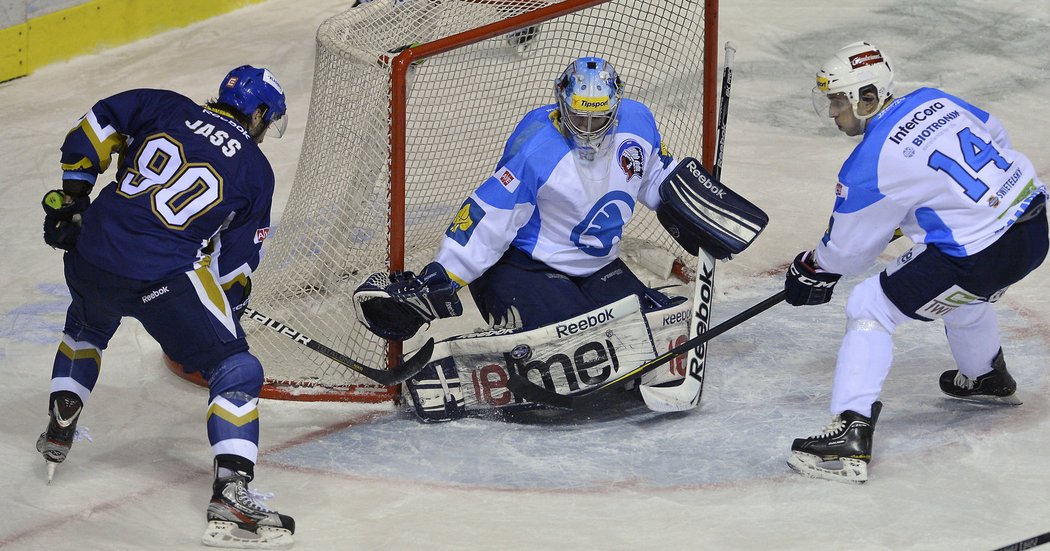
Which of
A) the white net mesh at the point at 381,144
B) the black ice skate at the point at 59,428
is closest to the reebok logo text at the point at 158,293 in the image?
the black ice skate at the point at 59,428

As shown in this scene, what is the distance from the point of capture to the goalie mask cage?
4172 mm

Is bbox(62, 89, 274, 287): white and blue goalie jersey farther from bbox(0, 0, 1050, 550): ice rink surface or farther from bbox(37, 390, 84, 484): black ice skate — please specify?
bbox(0, 0, 1050, 550): ice rink surface

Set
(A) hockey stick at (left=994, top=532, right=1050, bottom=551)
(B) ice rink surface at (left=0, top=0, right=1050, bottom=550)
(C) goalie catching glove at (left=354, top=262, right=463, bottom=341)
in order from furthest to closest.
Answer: (C) goalie catching glove at (left=354, top=262, right=463, bottom=341) → (B) ice rink surface at (left=0, top=0, right=1050, bottom=550) → (A) hockey stick at (left=994, top=532, right=1050, bottom=551)

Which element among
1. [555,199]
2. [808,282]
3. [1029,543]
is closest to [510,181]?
[555,199]

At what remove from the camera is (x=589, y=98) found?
13.0 feet

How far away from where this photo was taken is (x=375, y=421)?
4.16 meters

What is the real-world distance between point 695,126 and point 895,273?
1666mm

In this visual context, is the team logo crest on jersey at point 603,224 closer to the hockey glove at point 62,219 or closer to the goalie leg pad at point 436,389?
the goalie leg pad at point 436,389

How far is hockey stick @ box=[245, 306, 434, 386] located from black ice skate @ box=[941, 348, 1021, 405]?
61.5 inches

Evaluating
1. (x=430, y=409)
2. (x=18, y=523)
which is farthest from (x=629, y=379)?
(x=18, y=523)

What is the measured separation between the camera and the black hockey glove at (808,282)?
12.9 ft

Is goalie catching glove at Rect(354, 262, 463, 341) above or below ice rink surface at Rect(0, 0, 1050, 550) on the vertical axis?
above

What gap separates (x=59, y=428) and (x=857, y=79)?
2294mm

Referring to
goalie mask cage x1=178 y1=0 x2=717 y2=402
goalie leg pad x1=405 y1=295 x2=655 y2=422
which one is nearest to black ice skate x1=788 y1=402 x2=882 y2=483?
goalie leg pad x1=405 y1=295 x2=655 y2=422
